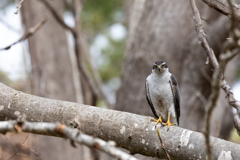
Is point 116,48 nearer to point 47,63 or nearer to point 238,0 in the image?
point 47,63

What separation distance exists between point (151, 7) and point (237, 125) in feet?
15.3

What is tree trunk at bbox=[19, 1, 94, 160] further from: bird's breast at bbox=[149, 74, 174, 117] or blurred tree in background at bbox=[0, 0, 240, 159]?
bird's breast at bbox=[149, 74, 174, 117]

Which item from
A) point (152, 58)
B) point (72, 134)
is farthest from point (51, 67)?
point (72, 134)

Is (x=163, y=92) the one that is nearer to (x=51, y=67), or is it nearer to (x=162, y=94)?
(x=162, y=94)

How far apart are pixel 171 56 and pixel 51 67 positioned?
10.2 feet

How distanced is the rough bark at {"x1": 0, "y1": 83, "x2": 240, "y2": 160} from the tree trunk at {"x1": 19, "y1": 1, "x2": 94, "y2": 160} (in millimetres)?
3962

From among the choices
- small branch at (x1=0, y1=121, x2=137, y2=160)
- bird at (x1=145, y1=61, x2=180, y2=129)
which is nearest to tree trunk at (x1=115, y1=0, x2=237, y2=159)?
bird at (x1=145, y1=61, x2=180, y2=129)

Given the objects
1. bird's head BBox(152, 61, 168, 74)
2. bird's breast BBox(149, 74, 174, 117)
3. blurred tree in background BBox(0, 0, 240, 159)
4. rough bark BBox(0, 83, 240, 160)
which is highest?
blurred tree in background BBox(0, 0, 240, 159)

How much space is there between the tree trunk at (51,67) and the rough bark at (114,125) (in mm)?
3962

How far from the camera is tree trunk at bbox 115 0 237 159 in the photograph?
20.6 feet

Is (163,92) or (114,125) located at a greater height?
(163,92)

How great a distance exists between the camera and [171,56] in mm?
6531

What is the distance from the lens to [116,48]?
1302cm

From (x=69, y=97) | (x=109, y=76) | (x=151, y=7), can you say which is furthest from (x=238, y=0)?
(x=109, y=76)
